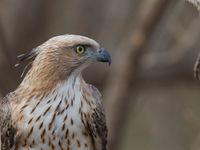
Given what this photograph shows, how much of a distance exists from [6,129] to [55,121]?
0.34 meters

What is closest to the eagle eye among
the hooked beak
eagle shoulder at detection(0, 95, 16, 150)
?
the hooked beak

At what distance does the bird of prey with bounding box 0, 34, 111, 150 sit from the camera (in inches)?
240

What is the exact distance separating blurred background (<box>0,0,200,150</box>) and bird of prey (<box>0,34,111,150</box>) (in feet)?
7.33

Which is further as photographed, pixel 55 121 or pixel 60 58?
pixel 60 58

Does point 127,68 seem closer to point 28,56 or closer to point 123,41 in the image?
point 123,41

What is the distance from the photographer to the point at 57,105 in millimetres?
6105

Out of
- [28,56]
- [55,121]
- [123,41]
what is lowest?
[123,41]

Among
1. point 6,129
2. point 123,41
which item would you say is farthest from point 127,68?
point 6,129

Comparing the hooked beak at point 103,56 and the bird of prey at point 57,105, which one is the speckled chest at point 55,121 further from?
the hooked beak at point 103,56

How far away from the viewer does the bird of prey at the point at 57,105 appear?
609 cm

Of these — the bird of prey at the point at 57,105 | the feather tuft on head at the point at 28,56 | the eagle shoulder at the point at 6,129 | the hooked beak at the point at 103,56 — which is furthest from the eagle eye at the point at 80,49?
the eagle shoulder at the point at 6,129

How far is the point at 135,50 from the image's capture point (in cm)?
870

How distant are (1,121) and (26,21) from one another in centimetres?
365

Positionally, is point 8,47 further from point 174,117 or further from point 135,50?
point 174,117
